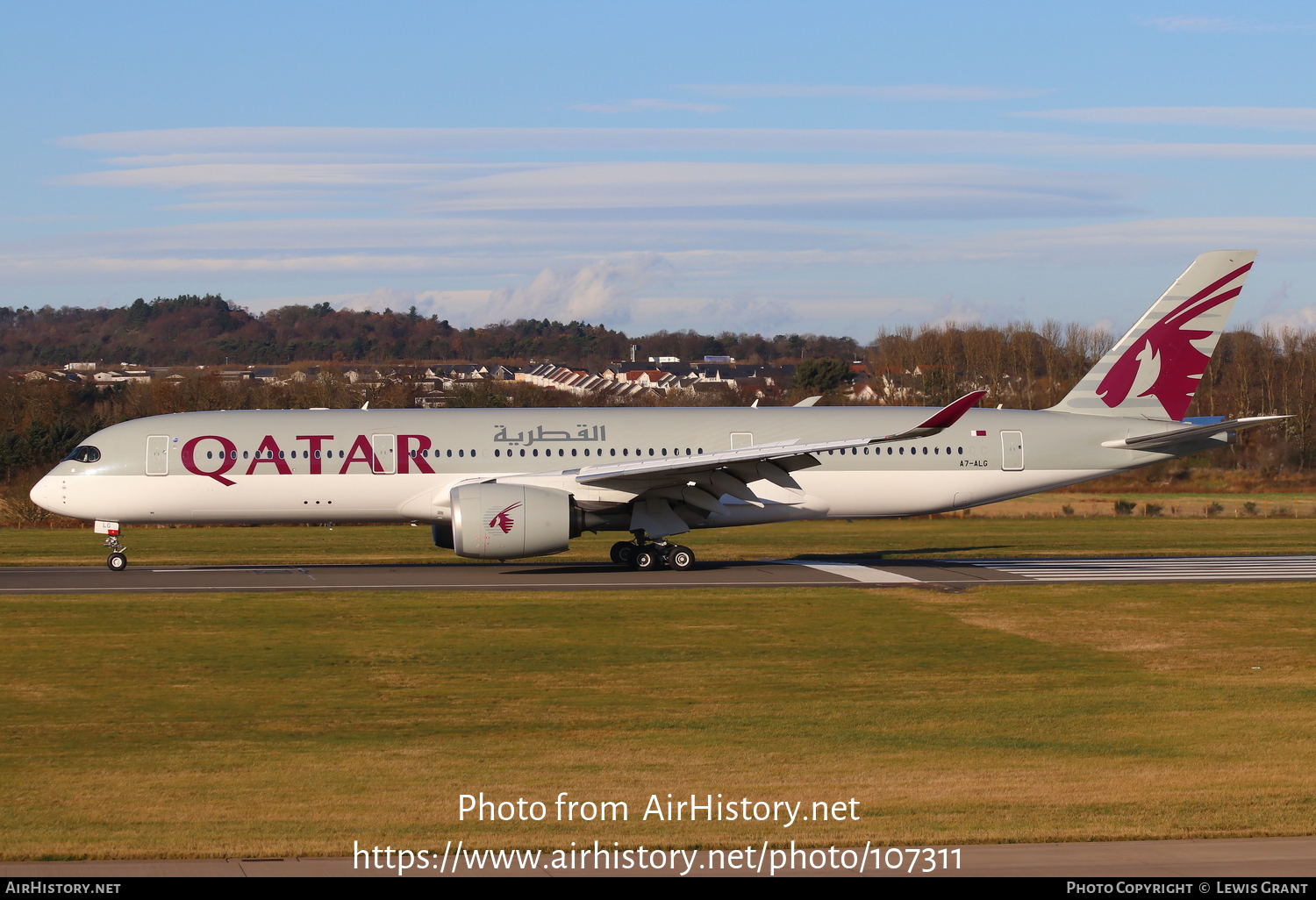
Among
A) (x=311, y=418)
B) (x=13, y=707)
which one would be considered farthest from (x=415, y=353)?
(x=13, y=707)

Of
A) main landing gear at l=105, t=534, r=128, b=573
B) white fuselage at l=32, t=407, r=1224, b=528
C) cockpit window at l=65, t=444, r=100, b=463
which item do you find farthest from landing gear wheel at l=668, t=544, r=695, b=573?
cockpit window at l=65, t=444, r=100, b=463

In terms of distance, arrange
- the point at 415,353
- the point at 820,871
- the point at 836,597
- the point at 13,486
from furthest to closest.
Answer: the point at 415,353
the point at 13,486
the point at 836,597
the point at 820,871

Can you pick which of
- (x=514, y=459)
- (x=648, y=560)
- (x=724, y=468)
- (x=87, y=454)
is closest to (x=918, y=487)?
(x=724, y=468)

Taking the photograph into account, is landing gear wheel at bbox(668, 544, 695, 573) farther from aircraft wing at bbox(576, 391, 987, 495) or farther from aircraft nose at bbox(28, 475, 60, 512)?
aircraft nose at bbox(28, 475, 60, 512)

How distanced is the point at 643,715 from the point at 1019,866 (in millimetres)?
6919

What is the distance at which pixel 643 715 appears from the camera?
14797mm

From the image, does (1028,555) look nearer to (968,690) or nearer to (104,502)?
(968,690)

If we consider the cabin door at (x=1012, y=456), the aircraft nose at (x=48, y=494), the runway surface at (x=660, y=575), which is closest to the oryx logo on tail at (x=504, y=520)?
the runway surface at (x=660, y=575)

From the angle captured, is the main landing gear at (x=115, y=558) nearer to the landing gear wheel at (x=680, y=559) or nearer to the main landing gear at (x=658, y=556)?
the main landing gear at (x=658, y=556)

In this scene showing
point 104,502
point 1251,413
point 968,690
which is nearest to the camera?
point 968,690

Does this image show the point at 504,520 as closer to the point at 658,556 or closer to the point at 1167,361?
the point at 658,556

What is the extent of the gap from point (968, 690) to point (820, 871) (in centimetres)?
829

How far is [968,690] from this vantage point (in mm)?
16156

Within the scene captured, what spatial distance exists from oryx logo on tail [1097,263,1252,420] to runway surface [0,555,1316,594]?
416 centimetres
